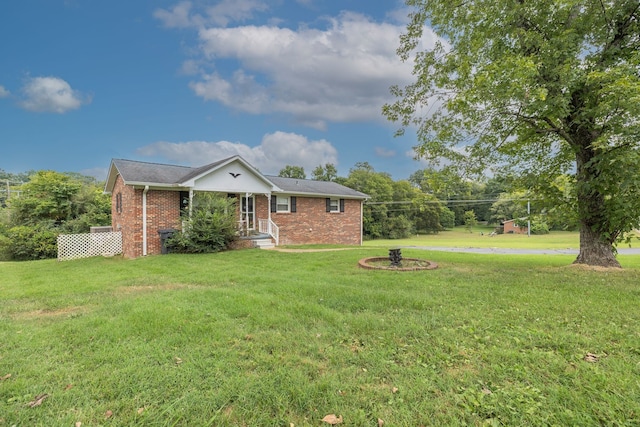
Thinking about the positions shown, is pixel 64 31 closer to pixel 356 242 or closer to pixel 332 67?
pixel 332 67

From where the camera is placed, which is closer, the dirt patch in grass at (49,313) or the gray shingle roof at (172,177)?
the dirt patch in grass at (49,313)

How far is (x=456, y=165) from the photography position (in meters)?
8.81

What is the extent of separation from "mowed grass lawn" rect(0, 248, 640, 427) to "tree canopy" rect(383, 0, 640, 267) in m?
2.43

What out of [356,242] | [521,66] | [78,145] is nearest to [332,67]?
[356,242]

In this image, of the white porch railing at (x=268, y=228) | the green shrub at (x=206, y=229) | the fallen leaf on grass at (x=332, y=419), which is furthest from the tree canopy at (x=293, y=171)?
the fallen leaf on grass at (x=332, y=419)

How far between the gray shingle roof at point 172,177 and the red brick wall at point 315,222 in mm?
626

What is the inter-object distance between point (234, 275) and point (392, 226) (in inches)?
1590

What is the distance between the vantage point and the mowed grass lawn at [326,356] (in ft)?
7.12

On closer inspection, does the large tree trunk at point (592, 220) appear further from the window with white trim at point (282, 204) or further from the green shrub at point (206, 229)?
the window with white trim at point (282, 204)

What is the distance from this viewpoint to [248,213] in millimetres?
15805

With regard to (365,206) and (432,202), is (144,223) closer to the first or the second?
(432,202)

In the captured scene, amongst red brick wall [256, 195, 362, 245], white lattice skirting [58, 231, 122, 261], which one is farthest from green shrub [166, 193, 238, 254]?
white lattice skirting [58, 231, 122, 261]

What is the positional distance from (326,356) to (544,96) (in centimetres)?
614

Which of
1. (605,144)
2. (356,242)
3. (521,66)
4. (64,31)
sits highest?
(64,31)
